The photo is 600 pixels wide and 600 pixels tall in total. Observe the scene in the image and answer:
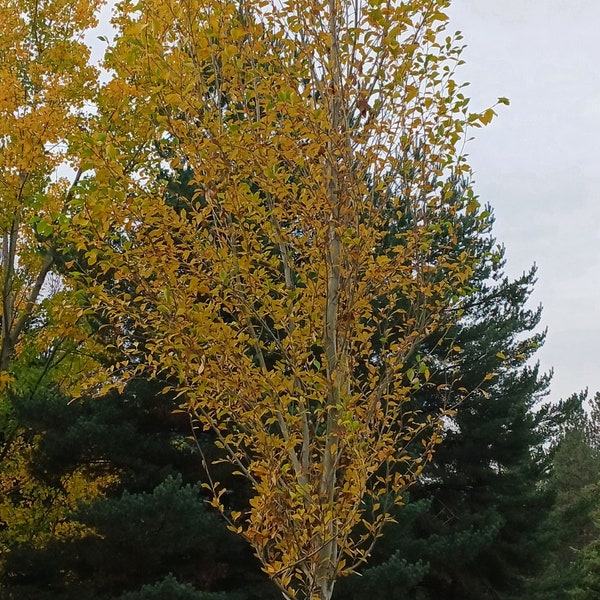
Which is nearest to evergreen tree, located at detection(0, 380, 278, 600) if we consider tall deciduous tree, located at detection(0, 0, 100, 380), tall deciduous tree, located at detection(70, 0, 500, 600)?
tall deciduous tree, located at detection(0, 0, 100, 380)

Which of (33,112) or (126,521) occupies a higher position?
(33,112)

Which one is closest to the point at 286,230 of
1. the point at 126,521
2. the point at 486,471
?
A: the point at 126,521

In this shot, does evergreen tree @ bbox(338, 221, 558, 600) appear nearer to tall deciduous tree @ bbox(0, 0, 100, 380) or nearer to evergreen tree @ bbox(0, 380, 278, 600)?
evergreen tree @ bbox(0, 380, 278, 600)

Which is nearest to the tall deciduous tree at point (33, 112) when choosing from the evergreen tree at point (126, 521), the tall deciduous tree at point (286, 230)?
the evergreen tree at point (126, 521)

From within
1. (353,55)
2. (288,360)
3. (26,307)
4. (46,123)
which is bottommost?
(288,360)

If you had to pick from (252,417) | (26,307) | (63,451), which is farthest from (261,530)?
(26,307)

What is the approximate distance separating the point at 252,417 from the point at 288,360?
36 centimetres

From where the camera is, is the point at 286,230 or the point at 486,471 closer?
the point at 286,230

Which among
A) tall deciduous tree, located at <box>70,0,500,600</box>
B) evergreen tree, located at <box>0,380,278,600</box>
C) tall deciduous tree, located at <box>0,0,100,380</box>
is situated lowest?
evergreen tree, located at <box>0,380,278,600</box>

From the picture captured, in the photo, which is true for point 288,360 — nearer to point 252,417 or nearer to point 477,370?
point 252,417

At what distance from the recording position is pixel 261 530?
11.2 ft

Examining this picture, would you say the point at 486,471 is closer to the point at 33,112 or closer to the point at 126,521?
the point at 126,521

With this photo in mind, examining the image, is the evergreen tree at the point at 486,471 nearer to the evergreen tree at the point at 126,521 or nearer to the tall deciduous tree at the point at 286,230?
the evergreen tree at the point at 126,521

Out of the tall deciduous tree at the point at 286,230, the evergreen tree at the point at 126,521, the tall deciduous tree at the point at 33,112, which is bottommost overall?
the evergreen tree at the point at 126,521
